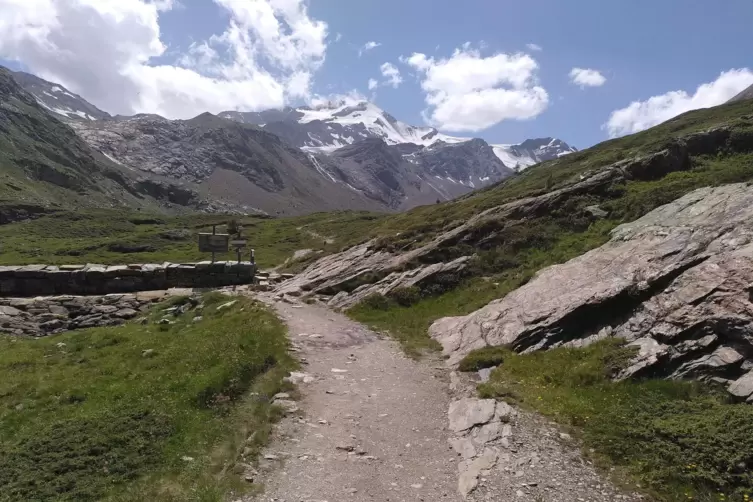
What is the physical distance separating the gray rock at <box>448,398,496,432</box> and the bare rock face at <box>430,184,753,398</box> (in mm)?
4515

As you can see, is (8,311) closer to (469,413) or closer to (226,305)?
(226,305)

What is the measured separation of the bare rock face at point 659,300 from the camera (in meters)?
14.5

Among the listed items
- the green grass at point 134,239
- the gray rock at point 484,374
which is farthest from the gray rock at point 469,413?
the green grass at point 134,239

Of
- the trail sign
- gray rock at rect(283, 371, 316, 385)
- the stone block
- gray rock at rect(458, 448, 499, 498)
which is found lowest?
gray rock at rect(458, 448, 499, 498)

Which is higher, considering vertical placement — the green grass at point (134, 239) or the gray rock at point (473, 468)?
the green grass at point (134, 239)

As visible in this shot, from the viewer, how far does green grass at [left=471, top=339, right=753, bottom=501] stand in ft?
32.6

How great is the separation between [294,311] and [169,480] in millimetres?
19371

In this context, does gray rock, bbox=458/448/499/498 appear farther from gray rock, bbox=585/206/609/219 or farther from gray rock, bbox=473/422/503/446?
gray rock, bbox=585/206/609/219

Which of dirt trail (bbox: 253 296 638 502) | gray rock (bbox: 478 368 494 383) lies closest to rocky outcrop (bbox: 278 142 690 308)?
gray rock (bbox: 478 368 494 383)

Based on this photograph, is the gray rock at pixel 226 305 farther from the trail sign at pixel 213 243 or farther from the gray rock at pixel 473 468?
the gray rock at pixel 473 468

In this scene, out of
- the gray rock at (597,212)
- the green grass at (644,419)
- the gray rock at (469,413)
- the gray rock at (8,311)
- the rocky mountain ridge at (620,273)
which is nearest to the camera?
the green grass at (644,419)

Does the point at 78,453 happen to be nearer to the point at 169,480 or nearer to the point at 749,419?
the point at 169,480

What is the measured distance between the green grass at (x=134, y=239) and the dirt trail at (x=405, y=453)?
1438 inches

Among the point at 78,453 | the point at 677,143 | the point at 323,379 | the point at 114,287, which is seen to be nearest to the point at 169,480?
the point at 78,453
